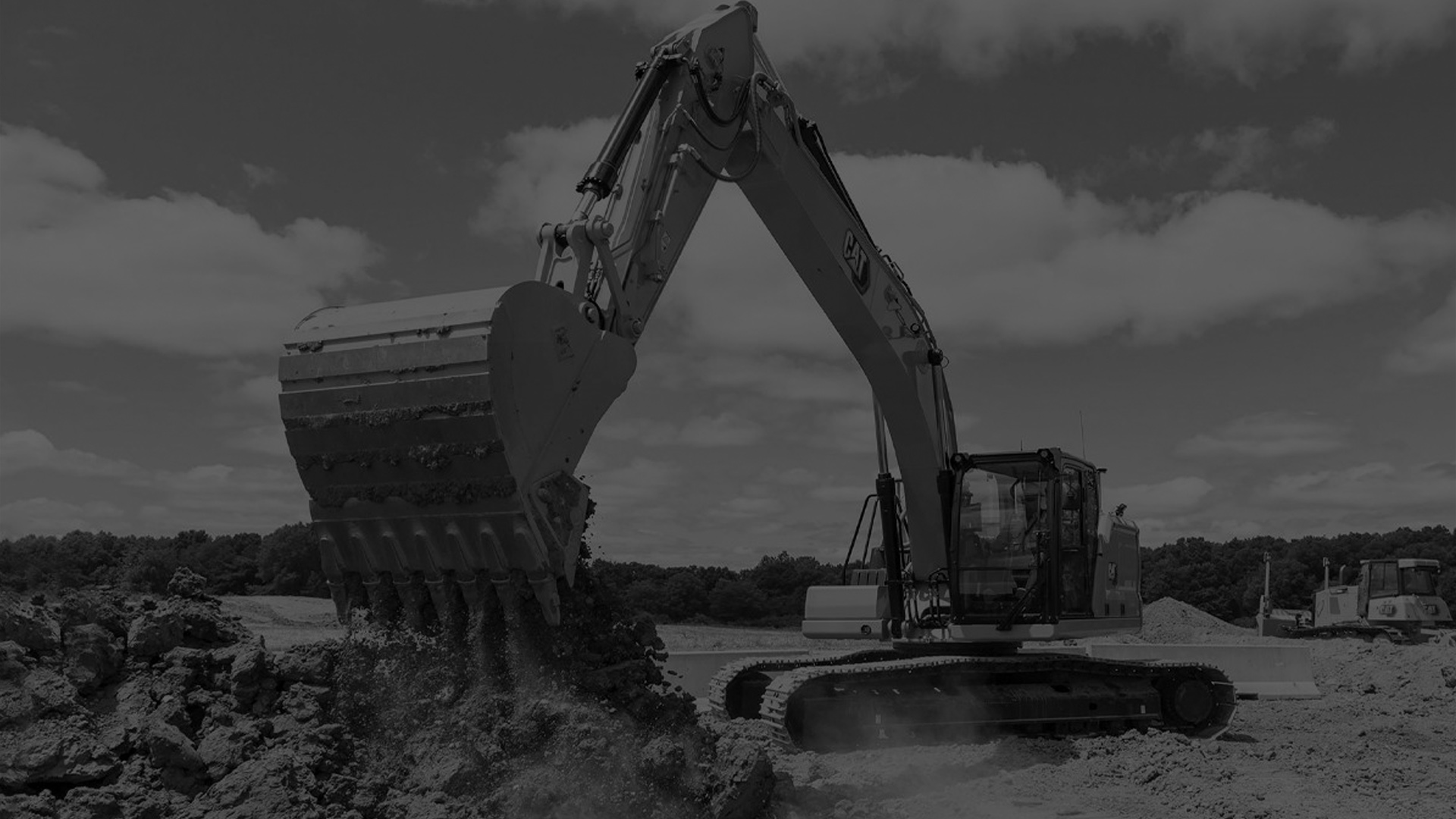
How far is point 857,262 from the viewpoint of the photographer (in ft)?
34.2

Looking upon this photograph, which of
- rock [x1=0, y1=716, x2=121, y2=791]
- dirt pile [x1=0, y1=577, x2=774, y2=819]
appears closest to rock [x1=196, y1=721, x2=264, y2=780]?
dirt pile [x1=0, y1=577, x2=774, y2=819]

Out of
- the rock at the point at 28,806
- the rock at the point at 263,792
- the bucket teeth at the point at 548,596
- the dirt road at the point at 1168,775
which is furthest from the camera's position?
the dirt road at the point at 1168,775

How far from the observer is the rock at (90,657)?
6047 mm

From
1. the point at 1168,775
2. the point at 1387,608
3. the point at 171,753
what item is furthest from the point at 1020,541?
the point at 1387,608

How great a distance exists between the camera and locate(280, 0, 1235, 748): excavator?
20.3 ft

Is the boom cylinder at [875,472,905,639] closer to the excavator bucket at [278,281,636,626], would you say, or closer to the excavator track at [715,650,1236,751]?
the excavator track at [715,650,1236,751]

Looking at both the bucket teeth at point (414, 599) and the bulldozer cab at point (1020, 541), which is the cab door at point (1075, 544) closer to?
the bulldozer cab at point (1020, 541)

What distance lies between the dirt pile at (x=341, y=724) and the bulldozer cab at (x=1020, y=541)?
14.3 ft

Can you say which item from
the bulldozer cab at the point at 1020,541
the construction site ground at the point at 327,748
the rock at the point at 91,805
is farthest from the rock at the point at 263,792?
the bulldozer cab at the point at 1020,541

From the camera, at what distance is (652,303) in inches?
300

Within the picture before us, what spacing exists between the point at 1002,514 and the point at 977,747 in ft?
6.42

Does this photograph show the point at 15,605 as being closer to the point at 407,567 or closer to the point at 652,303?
the point at 407,567

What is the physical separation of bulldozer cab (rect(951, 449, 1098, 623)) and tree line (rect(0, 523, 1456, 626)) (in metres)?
1.49

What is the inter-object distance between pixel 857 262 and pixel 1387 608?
20.3 metres
